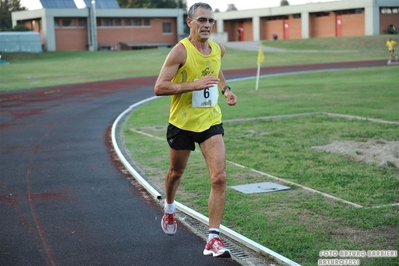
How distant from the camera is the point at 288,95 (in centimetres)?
2339

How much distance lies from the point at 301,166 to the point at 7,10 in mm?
104758

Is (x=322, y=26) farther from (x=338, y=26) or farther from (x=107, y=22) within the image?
(x=107, y=22)

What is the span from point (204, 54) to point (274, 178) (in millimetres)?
3595

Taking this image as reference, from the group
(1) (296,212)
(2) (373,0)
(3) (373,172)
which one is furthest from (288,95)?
(2) (373,0)

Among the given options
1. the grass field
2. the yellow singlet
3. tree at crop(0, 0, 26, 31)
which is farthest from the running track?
tree at crop(0, 0, 26, 31)

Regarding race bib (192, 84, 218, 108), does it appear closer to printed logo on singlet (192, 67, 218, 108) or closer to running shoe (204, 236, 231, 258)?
printed logo on singlet (192, 67, 218, 108)

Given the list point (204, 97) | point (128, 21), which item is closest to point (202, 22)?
point (204, 97)

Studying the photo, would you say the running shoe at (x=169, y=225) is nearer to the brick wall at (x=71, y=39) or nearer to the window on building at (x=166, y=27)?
the brick wall at (x=71, y=39)

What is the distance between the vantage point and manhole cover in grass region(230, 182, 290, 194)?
8.86 metres

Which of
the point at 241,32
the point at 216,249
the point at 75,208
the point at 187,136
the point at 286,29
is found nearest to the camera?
the point at 216,249

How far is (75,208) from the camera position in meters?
8.41

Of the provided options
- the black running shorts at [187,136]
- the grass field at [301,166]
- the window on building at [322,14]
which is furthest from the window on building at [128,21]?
the black running shorts at [187,136]

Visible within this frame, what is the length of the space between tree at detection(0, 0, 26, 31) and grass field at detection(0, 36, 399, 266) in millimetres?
82396

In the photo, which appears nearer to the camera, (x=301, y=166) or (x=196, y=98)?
(x=196, y=98)
